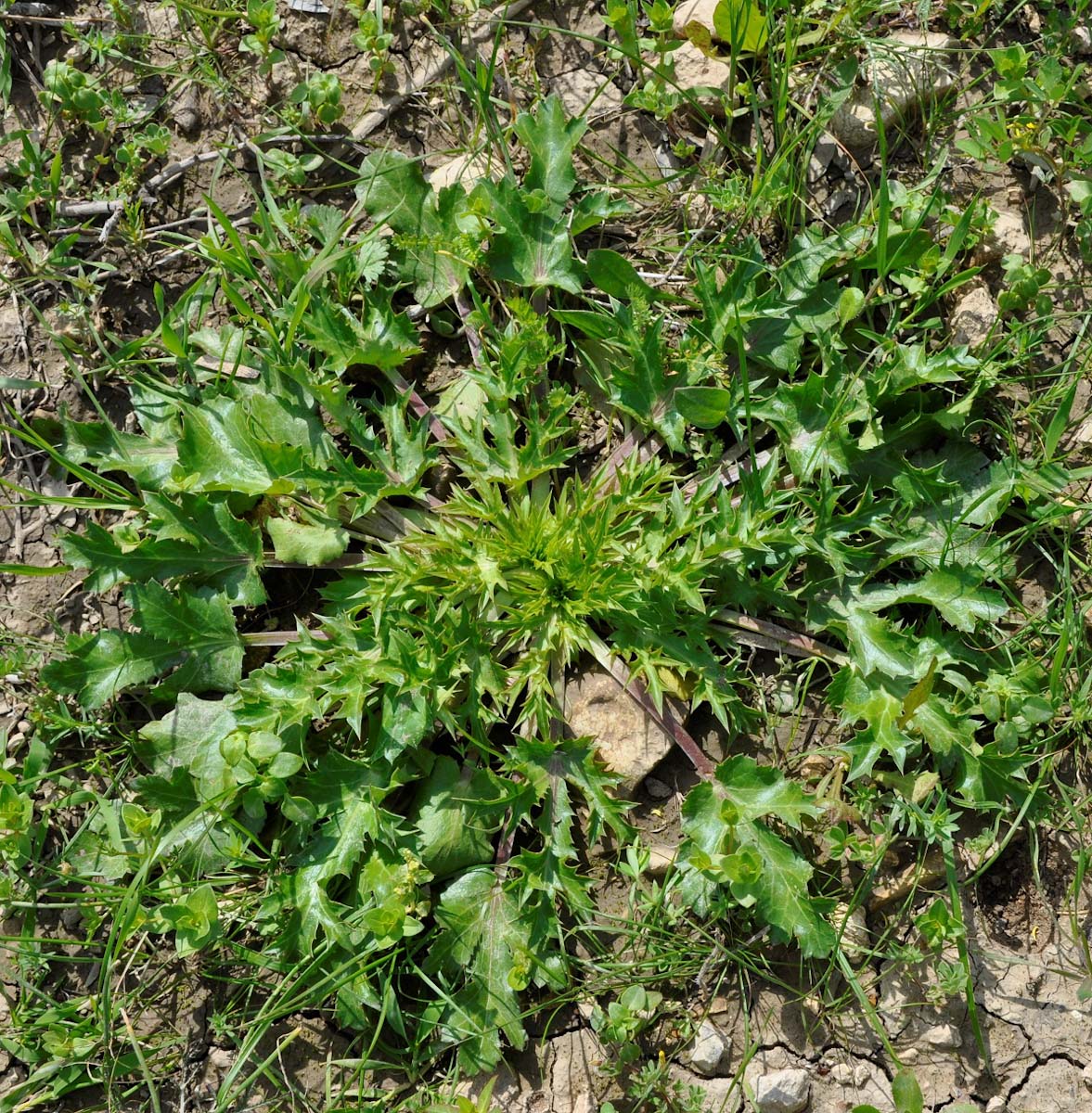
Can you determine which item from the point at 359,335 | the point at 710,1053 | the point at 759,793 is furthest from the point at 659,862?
the point at 359,335

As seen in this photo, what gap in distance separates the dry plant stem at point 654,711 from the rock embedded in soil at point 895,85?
A: 186cm

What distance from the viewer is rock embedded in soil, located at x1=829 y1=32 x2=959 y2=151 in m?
3.43

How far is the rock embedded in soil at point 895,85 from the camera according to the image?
11.3 ft

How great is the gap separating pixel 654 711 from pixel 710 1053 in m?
0.98

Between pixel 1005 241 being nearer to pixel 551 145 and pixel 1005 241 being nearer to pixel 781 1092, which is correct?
pixel 551 145

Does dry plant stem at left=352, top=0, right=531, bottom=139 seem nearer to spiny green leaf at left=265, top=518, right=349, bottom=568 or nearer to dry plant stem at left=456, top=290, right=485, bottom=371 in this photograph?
dry plant stem at left=456, top=290, right=485, bottom=371

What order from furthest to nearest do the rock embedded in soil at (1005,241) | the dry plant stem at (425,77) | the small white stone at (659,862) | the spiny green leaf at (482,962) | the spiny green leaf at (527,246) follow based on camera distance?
the dry plant stem at (425,77) → the rock embedded in soil at (1005,241) → the spiny green leaf at (527,246) → the small white stone at (659,862) → the spiny green leaf at (482,962)

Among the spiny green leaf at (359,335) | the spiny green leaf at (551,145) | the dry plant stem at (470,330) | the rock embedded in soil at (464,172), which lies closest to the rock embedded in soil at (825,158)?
the spiny green leaf at (551,145)

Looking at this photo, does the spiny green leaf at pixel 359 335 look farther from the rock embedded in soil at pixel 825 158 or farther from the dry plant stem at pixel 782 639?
the rock embedded in soil at pixel 825 158

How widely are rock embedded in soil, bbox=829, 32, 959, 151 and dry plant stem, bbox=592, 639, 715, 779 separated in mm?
1864

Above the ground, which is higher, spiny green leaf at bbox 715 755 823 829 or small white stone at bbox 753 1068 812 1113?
spiny green leaf at bbox 715 755 823 829

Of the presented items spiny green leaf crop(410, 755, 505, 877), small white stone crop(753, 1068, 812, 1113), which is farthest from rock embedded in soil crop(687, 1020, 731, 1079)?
spiny green leaf crop(410, 755, 505, 877)

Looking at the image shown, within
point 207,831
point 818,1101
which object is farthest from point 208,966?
point 818,1101

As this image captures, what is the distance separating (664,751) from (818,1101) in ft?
3.56
